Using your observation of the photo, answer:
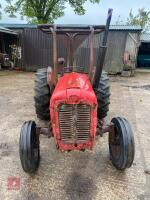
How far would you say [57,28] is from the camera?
4180mm

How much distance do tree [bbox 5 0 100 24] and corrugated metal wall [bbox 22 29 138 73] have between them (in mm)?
11979

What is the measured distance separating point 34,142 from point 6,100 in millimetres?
4013

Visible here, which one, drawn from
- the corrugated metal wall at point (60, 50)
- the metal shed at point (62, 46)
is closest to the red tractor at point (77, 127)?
the corrugated metal wall at point (60, 50)

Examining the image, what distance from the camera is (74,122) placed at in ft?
10.6

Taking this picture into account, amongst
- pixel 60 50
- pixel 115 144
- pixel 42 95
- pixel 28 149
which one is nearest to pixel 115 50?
pixel 60 50

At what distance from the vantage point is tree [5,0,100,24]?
25438 millimetres

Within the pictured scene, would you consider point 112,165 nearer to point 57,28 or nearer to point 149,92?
point 57,28

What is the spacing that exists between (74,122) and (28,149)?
637 millimetres

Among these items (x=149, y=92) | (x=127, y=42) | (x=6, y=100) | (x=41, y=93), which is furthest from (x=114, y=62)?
(x=41, y=93)

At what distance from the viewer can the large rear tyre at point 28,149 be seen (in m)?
3.25

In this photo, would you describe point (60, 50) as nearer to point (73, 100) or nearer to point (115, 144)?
point (115, 144)

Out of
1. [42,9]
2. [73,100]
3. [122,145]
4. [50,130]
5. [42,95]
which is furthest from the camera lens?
[42,9]

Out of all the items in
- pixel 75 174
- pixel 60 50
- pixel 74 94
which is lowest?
pixel 75 174

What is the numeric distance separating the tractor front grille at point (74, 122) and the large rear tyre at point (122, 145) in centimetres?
46
